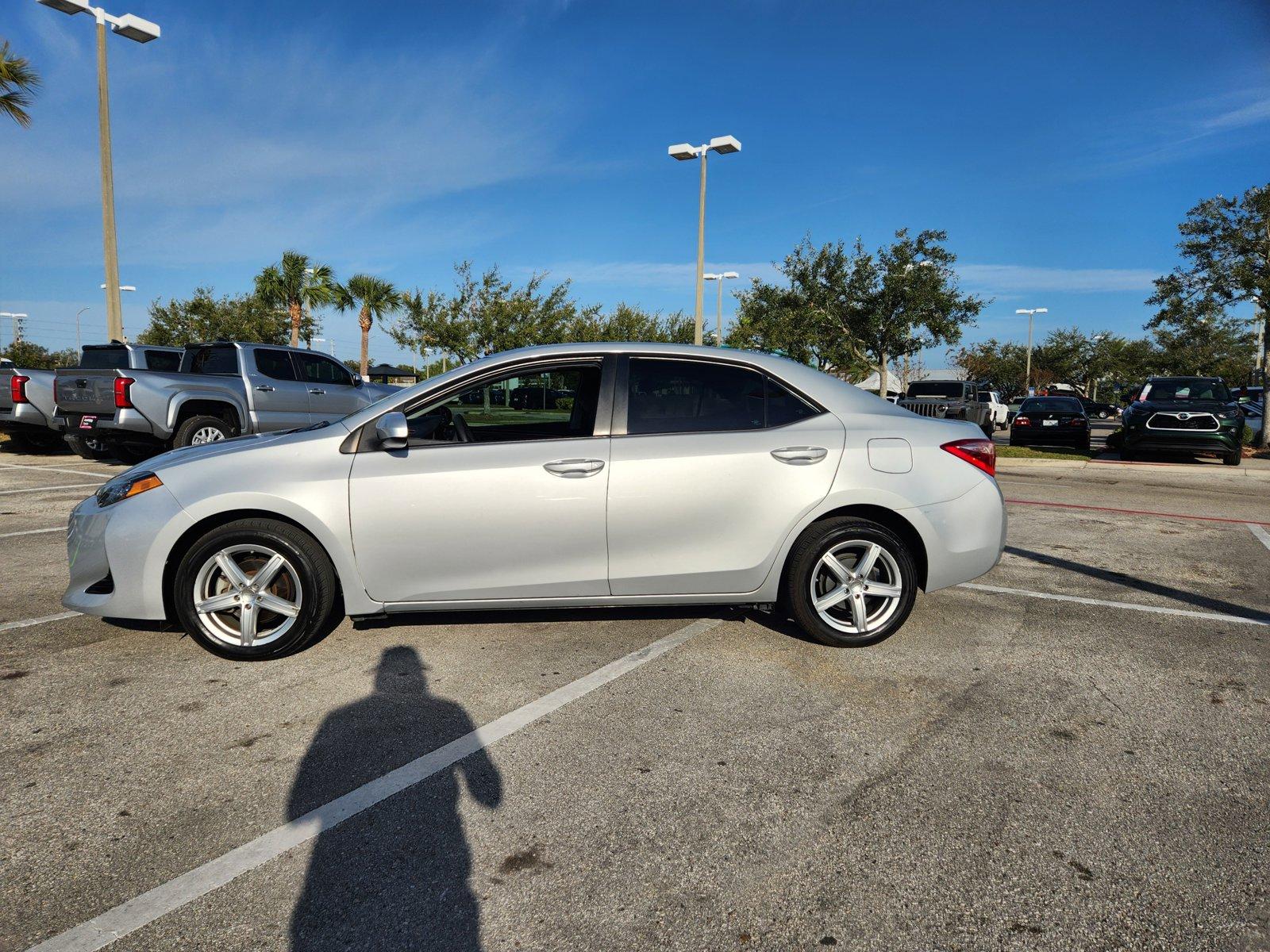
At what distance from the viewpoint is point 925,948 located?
210cm

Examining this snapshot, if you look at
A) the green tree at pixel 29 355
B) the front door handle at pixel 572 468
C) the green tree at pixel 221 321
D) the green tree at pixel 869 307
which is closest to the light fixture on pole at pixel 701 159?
the green tree at pixel 869 307

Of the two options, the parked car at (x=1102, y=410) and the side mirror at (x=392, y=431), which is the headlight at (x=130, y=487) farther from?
the parked car at (x=1102, y=410)

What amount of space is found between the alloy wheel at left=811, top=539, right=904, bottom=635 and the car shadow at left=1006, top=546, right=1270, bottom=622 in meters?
2.55

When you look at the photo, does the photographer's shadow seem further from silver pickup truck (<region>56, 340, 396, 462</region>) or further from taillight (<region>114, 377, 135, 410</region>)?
taillight (<region>114, 377, 135, 410</region>)

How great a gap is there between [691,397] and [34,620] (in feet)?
13.2

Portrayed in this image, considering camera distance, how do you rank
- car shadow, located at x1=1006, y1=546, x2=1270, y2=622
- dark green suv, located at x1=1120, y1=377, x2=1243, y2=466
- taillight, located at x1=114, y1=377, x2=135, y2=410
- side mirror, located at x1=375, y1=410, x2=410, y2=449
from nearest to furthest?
side mirror, located at x1=375, y1=410, x2=410, y2=449 < car shadow, located at x1=1006, y1=546, x2=1270, y2=622 < taillight, located at x1=114, y1=377, x2=135, y2=410 < dark green suv, located at x1=1120, y1=377, x2=1243, y2=466

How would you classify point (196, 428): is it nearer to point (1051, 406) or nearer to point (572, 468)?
point (572, 468)

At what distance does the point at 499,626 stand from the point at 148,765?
198 cm

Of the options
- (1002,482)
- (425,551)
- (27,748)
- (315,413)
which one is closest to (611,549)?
(425,551)

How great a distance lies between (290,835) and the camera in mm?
2586

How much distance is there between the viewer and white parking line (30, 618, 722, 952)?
214 centimetres

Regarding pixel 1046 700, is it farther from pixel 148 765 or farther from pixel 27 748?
pixel 27 748

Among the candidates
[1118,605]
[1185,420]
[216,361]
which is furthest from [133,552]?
[1185,420]

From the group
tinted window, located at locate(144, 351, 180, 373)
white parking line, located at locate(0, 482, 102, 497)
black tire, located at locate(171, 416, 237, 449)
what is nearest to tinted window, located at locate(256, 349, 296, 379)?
black tire, located at locate(171, 416, 237, 449)
